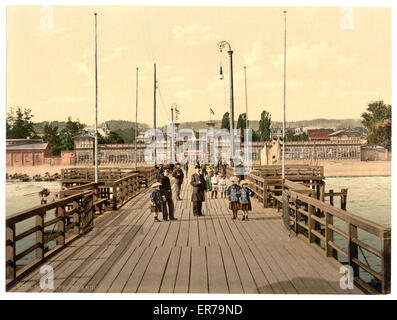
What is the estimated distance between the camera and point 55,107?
15.4m

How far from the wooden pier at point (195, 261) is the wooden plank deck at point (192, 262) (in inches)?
0.6

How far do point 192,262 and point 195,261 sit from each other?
0.30 feet

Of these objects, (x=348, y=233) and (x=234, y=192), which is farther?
(x=234, y=192)

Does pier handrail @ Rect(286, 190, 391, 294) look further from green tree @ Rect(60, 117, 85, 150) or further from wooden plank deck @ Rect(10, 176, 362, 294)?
green tree @ Rect(60, 117, 85, 150)

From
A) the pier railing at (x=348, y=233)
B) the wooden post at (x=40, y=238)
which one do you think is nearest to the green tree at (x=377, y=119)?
the pier railing at (x=348, y=233)

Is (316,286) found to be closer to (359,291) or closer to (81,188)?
(359,291)

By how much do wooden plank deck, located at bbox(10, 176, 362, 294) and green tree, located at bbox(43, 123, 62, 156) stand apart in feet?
250

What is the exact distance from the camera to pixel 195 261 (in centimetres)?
779

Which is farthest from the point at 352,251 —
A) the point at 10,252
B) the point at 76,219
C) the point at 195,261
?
the point at 76,219

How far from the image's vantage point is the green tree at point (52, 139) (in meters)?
85.3

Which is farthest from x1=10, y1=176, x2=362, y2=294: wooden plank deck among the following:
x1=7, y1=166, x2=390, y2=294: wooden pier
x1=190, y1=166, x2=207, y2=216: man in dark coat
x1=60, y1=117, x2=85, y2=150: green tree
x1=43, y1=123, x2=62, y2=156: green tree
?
x1=60, y1=117, x2=85, y2=150: green tree

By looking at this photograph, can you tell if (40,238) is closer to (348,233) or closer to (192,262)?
(192,262)

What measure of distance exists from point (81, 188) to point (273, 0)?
25.4 feet
